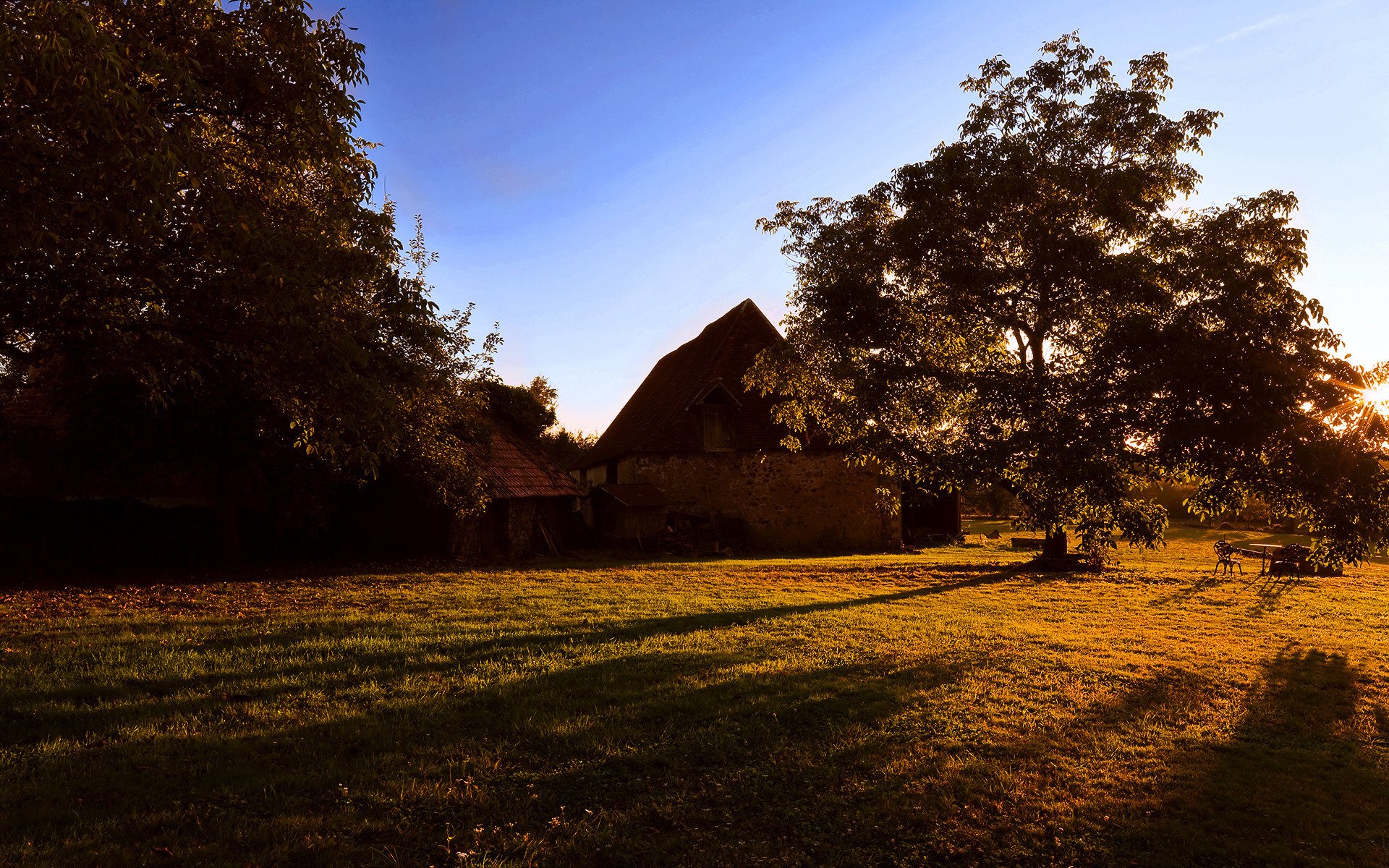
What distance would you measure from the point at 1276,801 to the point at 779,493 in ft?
77.8

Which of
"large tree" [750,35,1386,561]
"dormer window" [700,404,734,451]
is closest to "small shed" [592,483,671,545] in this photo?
"dormer window" [700,404,734,451]

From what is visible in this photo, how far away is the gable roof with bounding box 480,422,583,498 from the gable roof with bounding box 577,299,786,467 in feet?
11.3

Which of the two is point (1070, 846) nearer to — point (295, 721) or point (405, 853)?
point (405, 853)

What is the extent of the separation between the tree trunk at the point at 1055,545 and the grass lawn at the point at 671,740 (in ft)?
33.9

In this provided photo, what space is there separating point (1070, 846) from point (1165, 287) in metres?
14.2

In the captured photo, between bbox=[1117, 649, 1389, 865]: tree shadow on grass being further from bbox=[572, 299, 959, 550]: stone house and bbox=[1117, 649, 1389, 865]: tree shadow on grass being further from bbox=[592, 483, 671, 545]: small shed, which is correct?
bbox=[592, 483, 671, 545]: small shed

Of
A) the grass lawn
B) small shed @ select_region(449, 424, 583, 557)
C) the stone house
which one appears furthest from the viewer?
the stone house

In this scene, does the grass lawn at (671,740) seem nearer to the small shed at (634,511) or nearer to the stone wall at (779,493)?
the small shed at (634,511)

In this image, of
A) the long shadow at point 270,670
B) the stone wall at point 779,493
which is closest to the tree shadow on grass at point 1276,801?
the long shadow at point 270,670

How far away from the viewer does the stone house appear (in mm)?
28812

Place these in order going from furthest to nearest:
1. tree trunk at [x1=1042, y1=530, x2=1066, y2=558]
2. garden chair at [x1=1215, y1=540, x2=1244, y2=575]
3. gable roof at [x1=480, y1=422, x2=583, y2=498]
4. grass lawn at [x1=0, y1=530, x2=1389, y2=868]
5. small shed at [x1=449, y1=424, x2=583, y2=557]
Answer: gable roof at [x1=480, y1=422, x2=583, y2=498] → small shed at [x1=449, y1=424, x2=583, y2=557] → tree trunk at [x1=1042, y1=530, x2=1066, y2=558] → garden chair at [x1=1215, y1=540, x2=1244, y2=575] → grass lawn at [x1=0, y1=530, x2=1389, y2=868]

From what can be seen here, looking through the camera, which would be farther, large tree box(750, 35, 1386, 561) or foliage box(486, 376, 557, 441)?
foliage box(486, 376, 557, 441)

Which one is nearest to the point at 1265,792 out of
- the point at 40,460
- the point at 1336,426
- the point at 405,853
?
the point at 405,853

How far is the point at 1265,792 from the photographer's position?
5.66 metres
